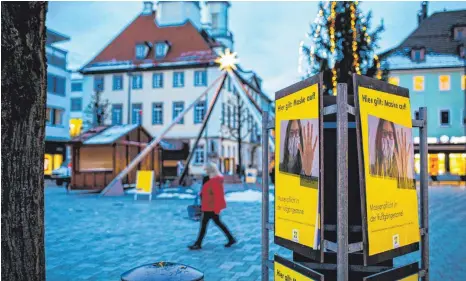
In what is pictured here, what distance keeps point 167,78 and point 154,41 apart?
4.81 meters

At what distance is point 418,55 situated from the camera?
4594 cm

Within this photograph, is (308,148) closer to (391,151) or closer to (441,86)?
(391,151)

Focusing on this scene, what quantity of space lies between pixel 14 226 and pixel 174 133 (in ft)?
146

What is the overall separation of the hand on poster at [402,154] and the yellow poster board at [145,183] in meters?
18.0

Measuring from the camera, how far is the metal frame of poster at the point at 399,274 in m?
3.78

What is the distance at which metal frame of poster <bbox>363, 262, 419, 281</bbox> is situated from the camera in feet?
12.4

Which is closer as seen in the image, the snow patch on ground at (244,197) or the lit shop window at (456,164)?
the snow patch on ground at (244,197)

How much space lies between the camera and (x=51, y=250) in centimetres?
953

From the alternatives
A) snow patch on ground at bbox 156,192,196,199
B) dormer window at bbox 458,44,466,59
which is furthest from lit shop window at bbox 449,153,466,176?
snow patch on ground at bbox 156,192,196,199

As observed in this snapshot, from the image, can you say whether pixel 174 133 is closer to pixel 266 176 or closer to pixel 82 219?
pixel 82 219

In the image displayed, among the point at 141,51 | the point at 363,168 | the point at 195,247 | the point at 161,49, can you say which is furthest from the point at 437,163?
the point at 363,168

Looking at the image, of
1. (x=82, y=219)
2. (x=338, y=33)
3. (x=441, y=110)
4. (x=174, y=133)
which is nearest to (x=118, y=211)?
(x=82, y=219)

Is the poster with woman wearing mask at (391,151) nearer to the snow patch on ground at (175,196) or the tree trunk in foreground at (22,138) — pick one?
the tree trunk in foreground at (22,138)

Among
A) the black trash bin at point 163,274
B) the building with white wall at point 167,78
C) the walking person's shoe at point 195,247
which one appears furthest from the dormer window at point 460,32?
the black trash bin at point 163,274
